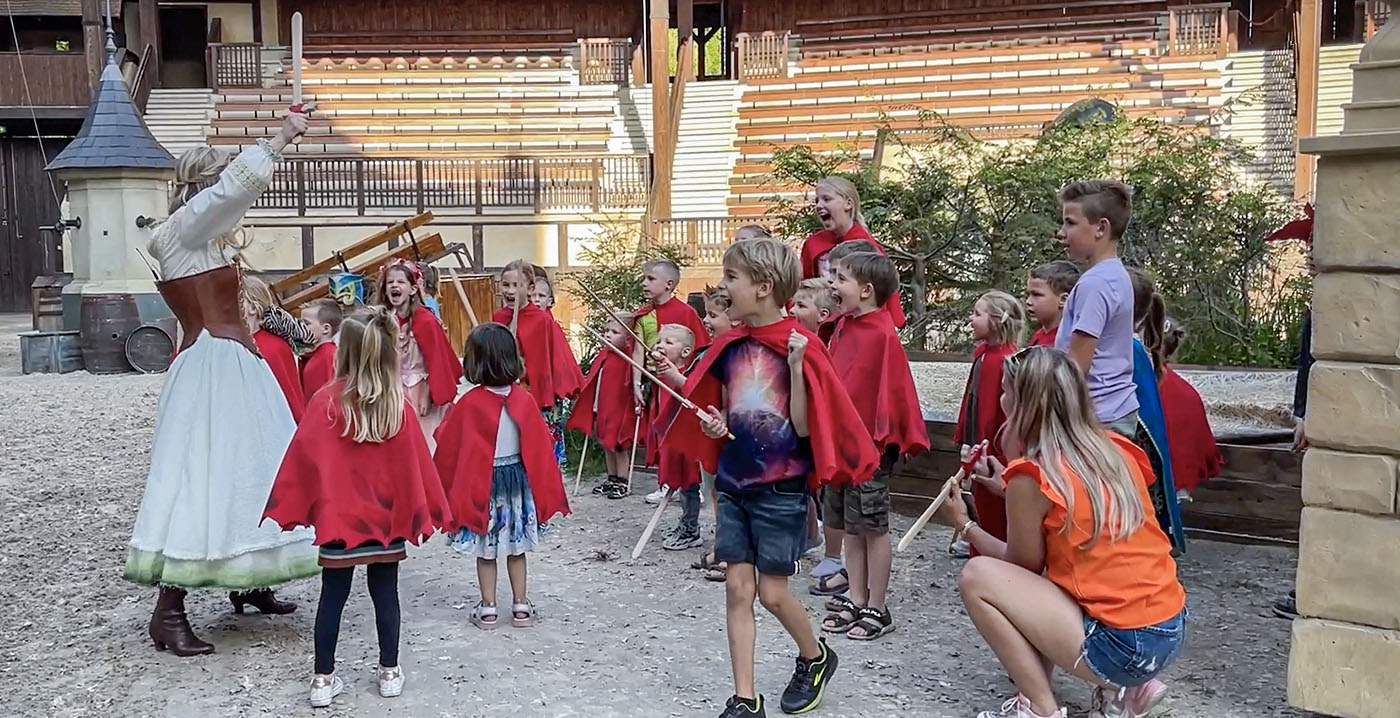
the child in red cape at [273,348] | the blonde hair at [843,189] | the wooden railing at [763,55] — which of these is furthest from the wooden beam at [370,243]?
the wooden railing at [763,55]

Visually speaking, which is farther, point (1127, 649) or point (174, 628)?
point (174, 628)

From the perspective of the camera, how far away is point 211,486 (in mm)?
4125

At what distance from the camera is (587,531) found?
6414mm

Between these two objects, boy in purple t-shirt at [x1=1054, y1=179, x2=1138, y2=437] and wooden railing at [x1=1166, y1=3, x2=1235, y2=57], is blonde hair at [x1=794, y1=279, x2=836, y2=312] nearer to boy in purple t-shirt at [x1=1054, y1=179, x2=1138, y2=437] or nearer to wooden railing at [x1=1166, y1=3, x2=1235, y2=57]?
boy in purple t-shirt at [x1=1054, y1=179, x2=1138, y2=437]

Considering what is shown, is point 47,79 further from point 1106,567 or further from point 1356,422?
point 1356,422

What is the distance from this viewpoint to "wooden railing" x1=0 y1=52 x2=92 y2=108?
942 inches

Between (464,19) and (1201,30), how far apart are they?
625 inches

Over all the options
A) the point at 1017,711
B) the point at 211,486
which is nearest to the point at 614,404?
A: the point at 211,486

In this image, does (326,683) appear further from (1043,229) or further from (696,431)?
(1043,229)

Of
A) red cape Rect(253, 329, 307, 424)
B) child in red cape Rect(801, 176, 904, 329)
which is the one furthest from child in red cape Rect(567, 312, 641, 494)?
red cape Rect(253, 329, 307, 424)

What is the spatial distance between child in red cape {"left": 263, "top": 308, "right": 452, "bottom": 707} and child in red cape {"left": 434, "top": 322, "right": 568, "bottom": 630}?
1.86 feet

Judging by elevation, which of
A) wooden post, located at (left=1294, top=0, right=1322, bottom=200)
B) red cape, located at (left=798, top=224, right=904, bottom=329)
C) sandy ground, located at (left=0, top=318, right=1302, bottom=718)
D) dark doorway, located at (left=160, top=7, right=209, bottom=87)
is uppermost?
dark doorway, located at (left=160, top=7, right=209, bottom=87)

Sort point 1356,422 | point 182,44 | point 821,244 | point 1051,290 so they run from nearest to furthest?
point 1356,422 < point 1051,290 < point 821,244 < point 182,44

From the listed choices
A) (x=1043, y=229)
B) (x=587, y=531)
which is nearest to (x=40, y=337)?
(x=587, y=531)
